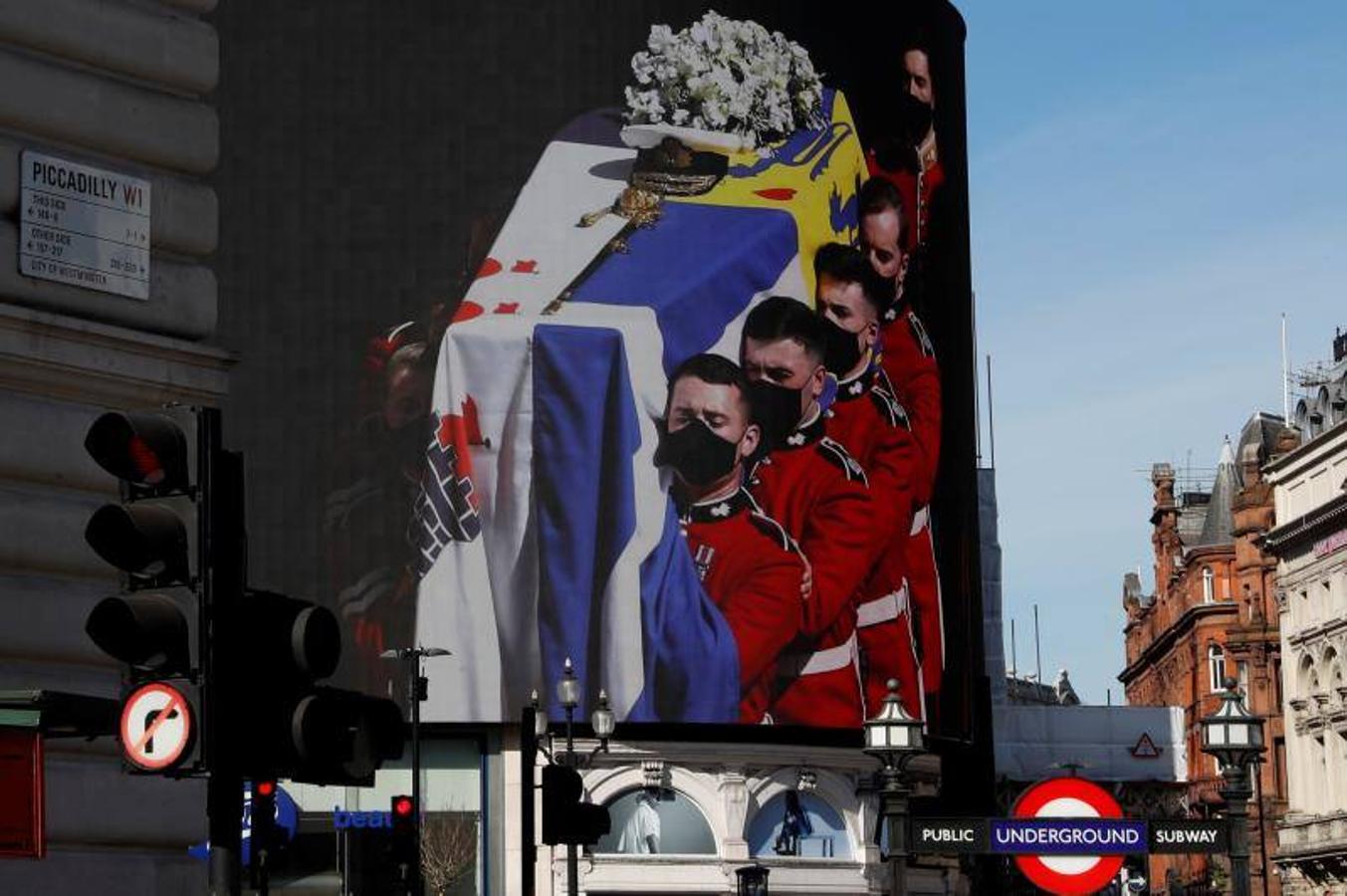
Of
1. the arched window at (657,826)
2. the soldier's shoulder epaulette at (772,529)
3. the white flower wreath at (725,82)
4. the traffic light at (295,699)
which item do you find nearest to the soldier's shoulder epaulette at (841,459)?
the soldier's shoulder epaulette at (772,529)

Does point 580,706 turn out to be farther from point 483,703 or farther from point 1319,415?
point 1319,415

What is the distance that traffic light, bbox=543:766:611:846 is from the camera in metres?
18.5

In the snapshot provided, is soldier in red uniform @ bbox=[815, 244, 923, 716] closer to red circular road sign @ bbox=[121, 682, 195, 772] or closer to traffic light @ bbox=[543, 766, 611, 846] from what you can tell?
traffic light @ bbox=[543, 766, 611, 846]

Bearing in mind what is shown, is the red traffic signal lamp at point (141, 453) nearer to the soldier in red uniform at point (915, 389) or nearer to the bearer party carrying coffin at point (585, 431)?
the bearer party carrying coffin at point (585, 431)

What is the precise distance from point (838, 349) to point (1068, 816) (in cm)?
6621

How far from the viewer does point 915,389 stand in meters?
88.2

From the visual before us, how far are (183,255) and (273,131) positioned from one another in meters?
64.2

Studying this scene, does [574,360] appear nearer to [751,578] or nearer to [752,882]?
[751,578]

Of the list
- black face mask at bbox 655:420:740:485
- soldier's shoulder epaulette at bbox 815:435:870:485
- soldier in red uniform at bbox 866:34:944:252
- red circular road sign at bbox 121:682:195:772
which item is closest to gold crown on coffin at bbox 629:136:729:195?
soldier in red uniform at bbox 866:34:944:252

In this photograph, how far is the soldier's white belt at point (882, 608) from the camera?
85.2 meters

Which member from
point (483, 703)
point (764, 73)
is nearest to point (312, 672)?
point (483, 703)

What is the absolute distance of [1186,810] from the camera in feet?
481

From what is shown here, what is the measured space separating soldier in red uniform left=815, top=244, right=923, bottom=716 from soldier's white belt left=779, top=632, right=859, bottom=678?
59cm

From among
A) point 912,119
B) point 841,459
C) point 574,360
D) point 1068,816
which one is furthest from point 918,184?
point 1068,816
